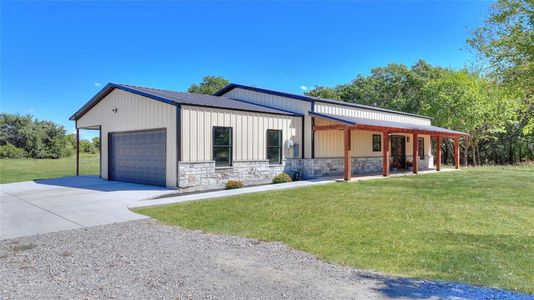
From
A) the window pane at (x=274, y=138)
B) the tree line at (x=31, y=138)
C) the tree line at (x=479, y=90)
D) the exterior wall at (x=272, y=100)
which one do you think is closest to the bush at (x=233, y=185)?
the window pane at (x=274, y=138)

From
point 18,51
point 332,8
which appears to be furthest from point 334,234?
point 18,51

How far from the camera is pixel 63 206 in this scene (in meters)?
9.76

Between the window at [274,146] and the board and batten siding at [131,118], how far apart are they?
15.0ft

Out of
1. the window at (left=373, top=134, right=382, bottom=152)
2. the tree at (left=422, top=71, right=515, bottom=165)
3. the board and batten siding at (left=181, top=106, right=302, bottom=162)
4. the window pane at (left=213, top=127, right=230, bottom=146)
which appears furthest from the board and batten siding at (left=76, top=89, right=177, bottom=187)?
the tree at (left=422, top=71, right=515, bottom=165)

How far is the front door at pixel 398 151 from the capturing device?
2225 centimetres

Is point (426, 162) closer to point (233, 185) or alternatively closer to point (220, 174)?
point (233, 185)

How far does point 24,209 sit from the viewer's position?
9.42m

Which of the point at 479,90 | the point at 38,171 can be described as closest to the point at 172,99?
the point at 38,171

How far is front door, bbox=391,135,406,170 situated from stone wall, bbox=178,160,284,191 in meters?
9.64

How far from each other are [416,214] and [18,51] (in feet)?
75.2

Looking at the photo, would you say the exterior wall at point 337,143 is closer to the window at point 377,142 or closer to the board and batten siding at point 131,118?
the window at point 377,142

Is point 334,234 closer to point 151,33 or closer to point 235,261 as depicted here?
point 235,261

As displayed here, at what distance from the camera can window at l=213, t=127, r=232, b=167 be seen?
13656 mm

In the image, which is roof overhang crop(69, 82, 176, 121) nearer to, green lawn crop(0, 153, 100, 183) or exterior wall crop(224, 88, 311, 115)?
green lawn crop(0, 153, 100, 183)
